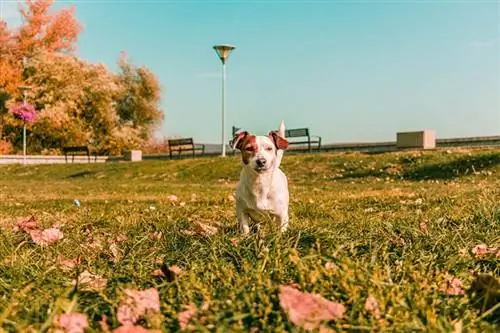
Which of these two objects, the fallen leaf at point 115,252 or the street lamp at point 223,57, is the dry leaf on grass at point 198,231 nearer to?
the fallen leaf at point 115,252

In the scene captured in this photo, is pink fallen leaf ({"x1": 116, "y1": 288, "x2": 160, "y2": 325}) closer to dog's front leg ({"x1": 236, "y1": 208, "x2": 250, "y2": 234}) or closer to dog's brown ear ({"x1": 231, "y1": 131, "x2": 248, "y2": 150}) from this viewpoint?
dog's front leg ({"x1": 236, "y1": 208, "x2": 250, "y2": 234})

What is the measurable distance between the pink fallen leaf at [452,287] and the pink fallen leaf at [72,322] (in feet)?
4.24

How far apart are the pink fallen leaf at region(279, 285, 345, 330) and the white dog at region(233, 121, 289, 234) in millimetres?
2587

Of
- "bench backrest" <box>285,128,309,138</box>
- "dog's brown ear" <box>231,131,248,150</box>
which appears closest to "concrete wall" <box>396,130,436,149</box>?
"bench backrest" <box>285,128,309,138</box>

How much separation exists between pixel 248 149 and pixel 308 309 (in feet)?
9.46

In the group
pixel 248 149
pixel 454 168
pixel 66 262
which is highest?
pixel 248 149

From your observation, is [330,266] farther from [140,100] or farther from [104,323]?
[140,100]

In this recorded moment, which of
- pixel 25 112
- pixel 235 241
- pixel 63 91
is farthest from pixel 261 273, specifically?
pixel 63 91

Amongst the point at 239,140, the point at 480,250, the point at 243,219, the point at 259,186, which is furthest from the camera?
the point at 239,140

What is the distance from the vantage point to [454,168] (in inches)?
681

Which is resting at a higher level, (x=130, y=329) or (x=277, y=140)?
(x=277, y=140)

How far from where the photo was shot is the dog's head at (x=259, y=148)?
463 centimetres

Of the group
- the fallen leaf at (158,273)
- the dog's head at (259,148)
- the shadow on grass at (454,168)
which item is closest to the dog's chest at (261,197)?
the dog's head at (259,148)

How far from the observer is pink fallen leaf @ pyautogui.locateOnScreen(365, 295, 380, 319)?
6.27 ft
